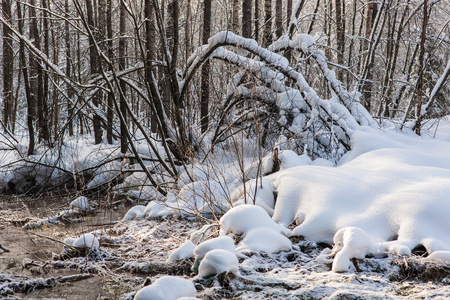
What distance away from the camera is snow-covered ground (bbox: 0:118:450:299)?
3666mm

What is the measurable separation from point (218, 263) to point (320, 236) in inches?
58.6

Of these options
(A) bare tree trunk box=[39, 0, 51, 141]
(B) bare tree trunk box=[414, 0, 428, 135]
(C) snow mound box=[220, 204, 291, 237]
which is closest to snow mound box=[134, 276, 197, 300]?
(C) snow mound box=[220, 204, 291, 237]

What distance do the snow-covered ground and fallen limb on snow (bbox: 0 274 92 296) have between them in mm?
348

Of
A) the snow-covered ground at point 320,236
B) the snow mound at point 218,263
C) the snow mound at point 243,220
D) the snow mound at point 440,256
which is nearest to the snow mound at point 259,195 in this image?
the snow-covered ground at point 320,236

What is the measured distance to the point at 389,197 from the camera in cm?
453

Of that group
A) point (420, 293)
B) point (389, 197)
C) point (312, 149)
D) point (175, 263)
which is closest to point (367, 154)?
point (312, 149)

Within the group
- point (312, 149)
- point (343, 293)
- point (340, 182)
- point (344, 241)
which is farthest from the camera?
point (312, 149)

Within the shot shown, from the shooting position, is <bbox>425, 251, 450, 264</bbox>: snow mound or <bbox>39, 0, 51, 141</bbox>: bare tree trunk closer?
<bbox>425, 251, 450, 264</bbox>: snow mound

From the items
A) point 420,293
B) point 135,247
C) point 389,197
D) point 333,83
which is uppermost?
point 333,83

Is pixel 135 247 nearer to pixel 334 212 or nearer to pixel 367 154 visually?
pixel 334 212

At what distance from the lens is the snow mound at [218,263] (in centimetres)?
367

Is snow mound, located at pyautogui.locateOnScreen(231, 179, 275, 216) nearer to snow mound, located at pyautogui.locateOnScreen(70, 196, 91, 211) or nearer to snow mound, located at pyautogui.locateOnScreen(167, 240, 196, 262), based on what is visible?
snow mound, located at pyautogui.locateOnScreen(167, 240, 196, 262)

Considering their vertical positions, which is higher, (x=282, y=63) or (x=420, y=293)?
(x=282, y=63)

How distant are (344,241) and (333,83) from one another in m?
4.11
